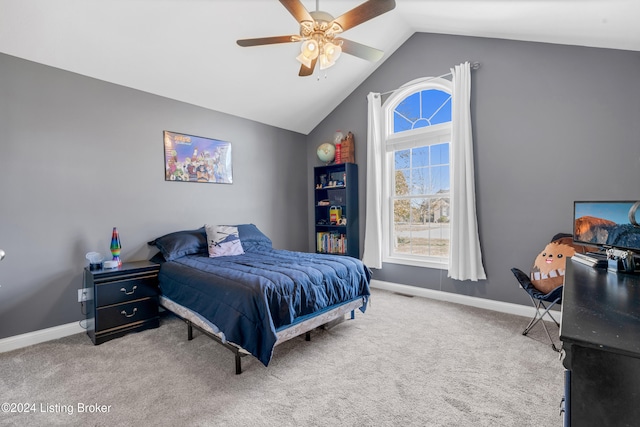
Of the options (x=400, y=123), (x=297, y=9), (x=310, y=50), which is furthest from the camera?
(x=400, y=123)

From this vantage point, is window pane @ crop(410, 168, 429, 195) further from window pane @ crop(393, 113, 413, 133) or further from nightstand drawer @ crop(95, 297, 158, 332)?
nightstand drawer @ crop(95, 297, 158, 332)

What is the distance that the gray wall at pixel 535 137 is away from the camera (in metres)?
2.63

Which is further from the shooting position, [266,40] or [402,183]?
[402,183]

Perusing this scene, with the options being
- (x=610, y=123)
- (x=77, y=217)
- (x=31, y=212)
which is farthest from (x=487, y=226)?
(x=31, y=212)

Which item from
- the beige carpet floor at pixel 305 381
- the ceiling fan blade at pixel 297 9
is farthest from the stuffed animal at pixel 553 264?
the ceiling fan blade at pixel 297 9

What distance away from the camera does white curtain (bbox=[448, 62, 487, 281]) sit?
132 inches

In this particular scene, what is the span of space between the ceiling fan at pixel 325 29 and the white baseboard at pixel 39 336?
122 inches

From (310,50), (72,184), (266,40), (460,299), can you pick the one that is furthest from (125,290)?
(460,299)

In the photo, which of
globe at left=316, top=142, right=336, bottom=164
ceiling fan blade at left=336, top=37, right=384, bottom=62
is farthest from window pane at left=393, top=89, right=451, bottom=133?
ceiling fan blade at left=336, top=37, right=384, bottom=62

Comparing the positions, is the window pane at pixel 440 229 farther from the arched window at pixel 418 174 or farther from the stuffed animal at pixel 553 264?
the stuffed animal at pixel 553 264

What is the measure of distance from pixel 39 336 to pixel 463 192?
453 centimetres

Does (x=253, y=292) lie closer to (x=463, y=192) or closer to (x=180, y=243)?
(x=180, y=243)

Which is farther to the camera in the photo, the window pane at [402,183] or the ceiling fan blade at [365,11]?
the window pane at [402,183]

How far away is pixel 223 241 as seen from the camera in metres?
3.37
